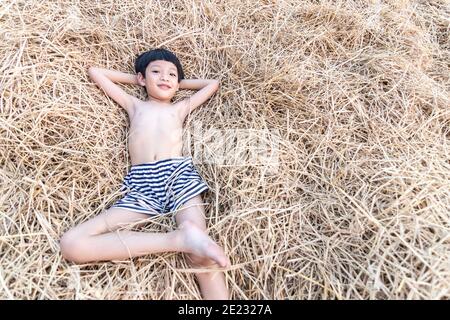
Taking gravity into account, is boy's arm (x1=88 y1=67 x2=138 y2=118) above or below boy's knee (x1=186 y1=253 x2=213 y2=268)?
above

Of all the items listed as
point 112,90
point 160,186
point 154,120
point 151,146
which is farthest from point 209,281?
point 112,90

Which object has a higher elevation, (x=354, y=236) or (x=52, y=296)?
(x=354, y=236)

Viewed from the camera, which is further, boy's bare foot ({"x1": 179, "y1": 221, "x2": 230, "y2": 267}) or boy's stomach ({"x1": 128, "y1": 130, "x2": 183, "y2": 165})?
boy's stomach ({"x1": 128, "y1": 130, "x2": 183, "y2": 165})

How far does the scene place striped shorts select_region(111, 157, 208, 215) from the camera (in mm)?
1616

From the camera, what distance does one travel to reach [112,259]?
1.43 m

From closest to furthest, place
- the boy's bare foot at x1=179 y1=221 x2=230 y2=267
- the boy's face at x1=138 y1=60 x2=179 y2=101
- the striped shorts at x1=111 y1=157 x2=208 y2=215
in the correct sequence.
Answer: the boy's bare foot at x1=179 y1=221 x2=230 y2=267
the striped shorts at x1=111 y1=157 x2=208 y2=215
the boy's face at x1=138 y1=60 x2=179 y2=101

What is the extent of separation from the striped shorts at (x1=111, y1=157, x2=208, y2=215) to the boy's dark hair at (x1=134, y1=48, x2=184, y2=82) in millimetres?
509

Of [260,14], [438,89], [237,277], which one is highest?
[260,14]

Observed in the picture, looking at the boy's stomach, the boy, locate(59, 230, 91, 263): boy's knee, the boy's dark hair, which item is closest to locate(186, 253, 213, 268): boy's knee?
the boy

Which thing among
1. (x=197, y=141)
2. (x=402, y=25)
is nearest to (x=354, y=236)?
(x=197, y=141)

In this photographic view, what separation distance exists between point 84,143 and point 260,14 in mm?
1219

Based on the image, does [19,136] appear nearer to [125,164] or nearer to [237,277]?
[125,164]

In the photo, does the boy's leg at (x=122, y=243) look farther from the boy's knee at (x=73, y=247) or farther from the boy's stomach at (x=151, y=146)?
the boy's stomach at (x=151, y=146)

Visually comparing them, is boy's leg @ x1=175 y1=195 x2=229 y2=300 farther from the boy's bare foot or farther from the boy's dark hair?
the boy's dark hair
